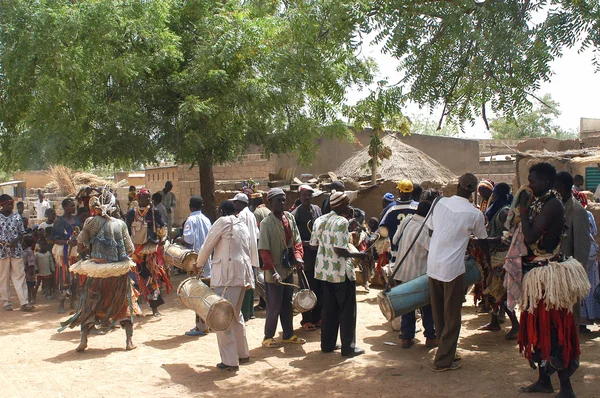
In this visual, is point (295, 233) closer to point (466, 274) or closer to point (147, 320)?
point (466, 274)

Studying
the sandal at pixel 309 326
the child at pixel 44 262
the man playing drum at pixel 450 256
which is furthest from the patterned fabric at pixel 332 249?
the child at pixel 44 262

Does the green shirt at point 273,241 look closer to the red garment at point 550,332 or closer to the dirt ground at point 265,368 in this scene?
the dirt ground at point 265,368

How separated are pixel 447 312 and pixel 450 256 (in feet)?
1.78

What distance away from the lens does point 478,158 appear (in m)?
25.0

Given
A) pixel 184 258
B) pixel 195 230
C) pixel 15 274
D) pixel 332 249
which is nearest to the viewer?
pixel 332 249

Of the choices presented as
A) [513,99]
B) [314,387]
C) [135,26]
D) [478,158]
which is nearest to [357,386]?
[314,387]

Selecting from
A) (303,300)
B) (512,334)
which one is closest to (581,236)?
(512,334)

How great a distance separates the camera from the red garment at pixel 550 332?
5133 millimetres

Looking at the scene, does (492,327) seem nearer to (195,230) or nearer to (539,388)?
(539,388)

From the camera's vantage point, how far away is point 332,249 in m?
6.78

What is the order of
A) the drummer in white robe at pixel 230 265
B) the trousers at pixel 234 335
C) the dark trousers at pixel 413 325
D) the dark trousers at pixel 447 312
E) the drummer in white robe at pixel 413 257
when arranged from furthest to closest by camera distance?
the dark trousers at pixel 413 325
the drummer in white robe at pixel 413 257
the drummer in white robe at pixel 230 265
the trousers at pixel 234 335
the dark trousers at pixel 447 312

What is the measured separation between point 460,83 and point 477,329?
3.02m

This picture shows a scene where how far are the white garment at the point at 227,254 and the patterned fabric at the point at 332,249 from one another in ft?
2.64

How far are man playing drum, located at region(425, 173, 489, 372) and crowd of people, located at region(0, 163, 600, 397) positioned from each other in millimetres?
11
